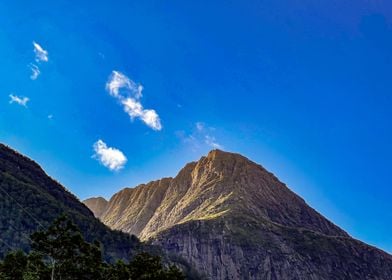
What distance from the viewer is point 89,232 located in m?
188

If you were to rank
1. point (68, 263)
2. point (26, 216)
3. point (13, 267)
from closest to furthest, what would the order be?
point (68, 263) → point (13, 267) → point (26, 216)

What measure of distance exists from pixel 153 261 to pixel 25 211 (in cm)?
11329

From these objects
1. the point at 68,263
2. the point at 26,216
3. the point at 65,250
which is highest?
the point at 26,216

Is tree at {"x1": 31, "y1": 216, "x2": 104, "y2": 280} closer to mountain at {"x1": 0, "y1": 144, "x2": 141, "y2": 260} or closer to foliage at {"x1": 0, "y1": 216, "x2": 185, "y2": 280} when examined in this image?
foliage at {"x1": 0, "y1": 216, "x2": 185, "y2": 280}

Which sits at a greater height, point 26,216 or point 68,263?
point 26,216

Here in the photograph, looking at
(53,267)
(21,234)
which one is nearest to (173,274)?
(53,267)

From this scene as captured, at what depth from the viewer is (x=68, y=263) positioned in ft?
142

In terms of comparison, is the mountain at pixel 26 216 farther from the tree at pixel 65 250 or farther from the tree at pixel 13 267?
the tree at pixel 65 250

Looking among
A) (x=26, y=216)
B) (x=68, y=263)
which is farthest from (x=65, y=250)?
(x=26, y=216)

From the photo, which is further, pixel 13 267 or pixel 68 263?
pixel 13 267

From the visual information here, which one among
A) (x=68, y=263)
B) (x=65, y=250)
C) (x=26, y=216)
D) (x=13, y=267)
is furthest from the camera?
(x=26, y=216)

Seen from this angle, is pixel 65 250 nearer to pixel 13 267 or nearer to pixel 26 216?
pixel 13 267

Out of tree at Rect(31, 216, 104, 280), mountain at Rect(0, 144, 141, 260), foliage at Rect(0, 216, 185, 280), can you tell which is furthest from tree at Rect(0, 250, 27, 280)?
mountain at Rect(0, 144, 141, 260)

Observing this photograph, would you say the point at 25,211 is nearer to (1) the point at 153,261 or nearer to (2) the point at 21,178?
(2) the point at 21,178
